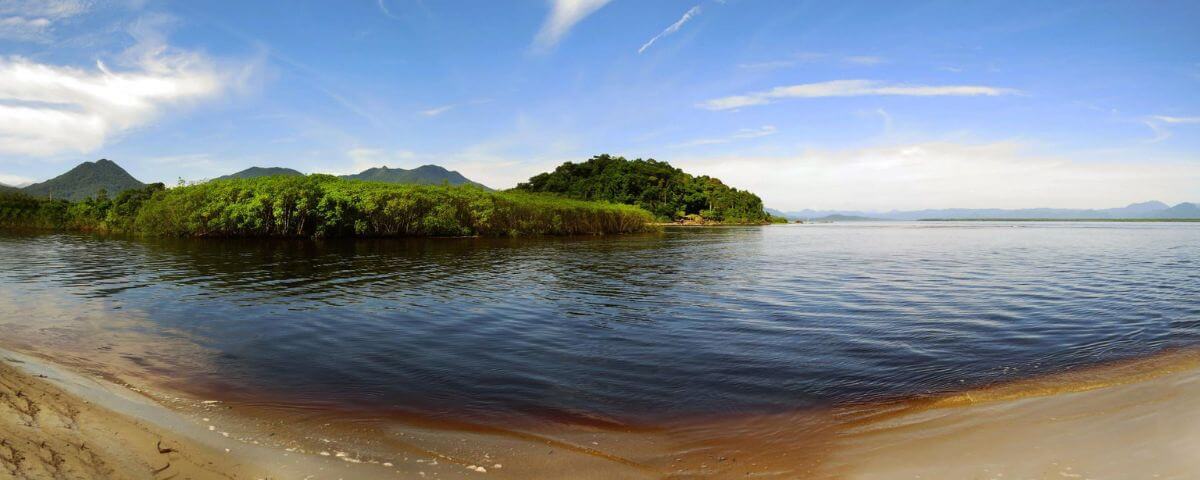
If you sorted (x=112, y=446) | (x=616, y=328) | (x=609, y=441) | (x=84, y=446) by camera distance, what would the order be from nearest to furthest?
(x=84, y=446) < (x=112, y=446) < (x=609, y=441) < (x=616, y=328)

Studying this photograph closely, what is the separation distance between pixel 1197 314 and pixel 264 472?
23.0 meters

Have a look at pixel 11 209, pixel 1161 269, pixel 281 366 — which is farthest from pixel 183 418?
pixel 11 209

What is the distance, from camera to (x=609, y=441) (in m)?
7.06

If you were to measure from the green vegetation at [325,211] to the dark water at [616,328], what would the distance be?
27378 millimetres

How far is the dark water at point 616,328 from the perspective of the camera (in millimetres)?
9297

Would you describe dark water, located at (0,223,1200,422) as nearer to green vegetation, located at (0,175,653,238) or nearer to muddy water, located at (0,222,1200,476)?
muddy water, located at (0,222,1200,476)

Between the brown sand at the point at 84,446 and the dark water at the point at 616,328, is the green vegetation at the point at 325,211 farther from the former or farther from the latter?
the brown sand at the point at 84,446

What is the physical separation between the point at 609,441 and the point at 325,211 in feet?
192

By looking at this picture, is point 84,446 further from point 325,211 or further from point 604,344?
point 325,211

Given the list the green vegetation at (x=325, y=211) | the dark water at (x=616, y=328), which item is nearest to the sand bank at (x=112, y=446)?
the dark water at (x=616, y=328)

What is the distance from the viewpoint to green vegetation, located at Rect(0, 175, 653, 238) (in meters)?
55.9

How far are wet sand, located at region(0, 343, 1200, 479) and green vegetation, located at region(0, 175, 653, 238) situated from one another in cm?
5298

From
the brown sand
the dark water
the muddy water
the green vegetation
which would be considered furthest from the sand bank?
the green vegetation

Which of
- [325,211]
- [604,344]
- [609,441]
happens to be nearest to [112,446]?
[609,441]
